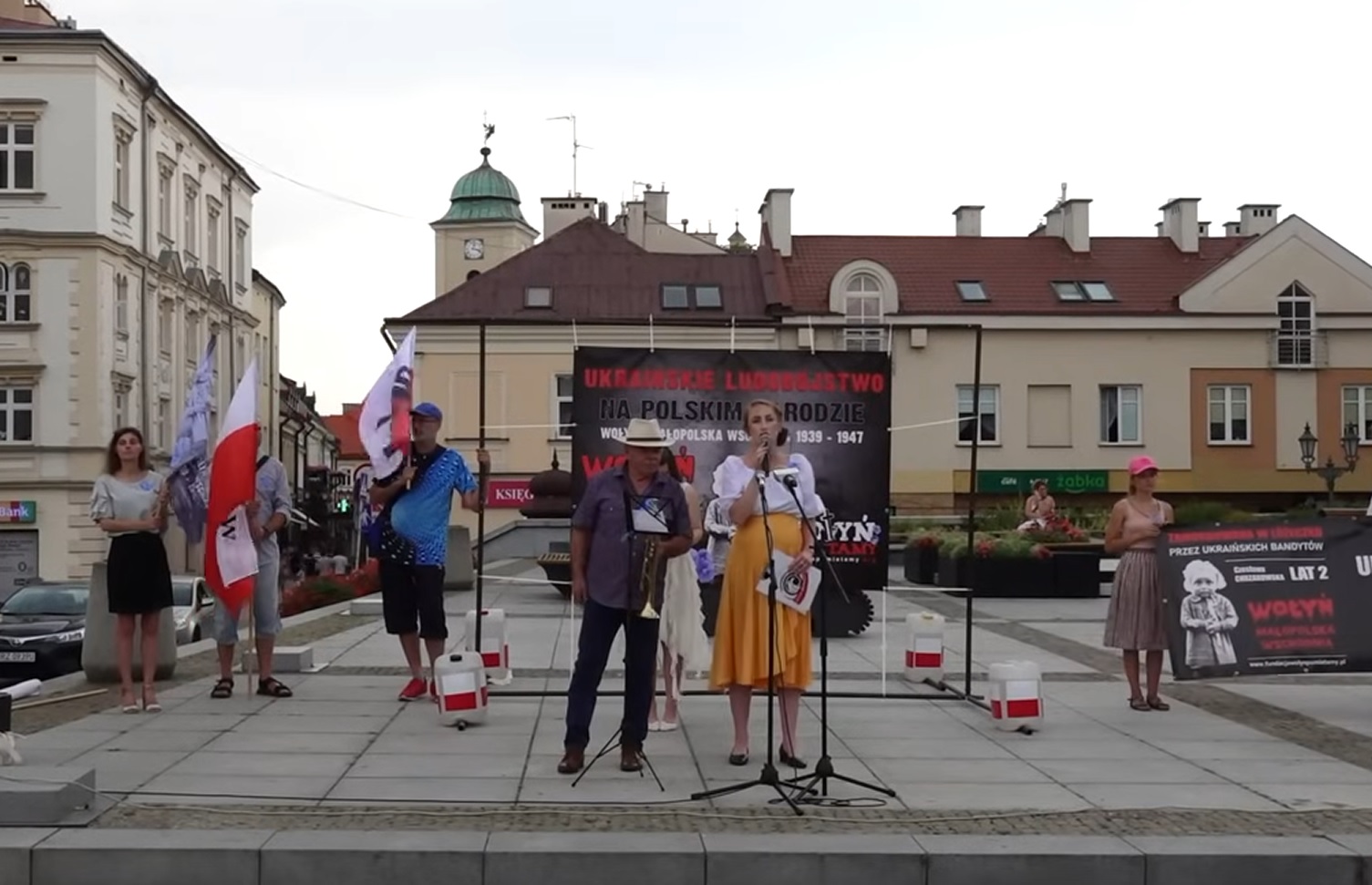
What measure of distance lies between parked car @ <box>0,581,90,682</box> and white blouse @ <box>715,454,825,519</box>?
457 inches

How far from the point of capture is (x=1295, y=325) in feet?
160

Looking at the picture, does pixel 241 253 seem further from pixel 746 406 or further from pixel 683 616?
pixel 683 616

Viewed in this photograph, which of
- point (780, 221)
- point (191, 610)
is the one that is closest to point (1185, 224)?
point (780, 221)

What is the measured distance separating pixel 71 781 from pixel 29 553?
130ft

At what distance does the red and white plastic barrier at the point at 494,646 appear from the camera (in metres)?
12.0

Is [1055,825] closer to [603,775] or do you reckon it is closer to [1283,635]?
[603,775]

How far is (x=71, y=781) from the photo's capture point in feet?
23.5

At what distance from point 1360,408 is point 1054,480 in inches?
403

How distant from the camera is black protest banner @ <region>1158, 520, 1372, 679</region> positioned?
10938 mm

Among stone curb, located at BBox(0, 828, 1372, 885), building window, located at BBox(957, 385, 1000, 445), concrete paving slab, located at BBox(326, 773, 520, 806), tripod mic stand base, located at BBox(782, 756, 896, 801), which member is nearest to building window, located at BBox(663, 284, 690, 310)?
building window, located at BBox(957, 385, 1000, 445)

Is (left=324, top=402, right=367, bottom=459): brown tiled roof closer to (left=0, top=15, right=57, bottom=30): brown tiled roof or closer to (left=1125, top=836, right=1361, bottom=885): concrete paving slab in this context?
(left=0, top=15, right=57, bottom=30): brown tiled roof

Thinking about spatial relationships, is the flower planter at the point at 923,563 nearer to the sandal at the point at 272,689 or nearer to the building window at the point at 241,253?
the sandal at the point at 272,689

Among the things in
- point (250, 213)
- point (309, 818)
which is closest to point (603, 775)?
point (309, 818)

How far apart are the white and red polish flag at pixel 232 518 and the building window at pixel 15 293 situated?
36.9 metres
